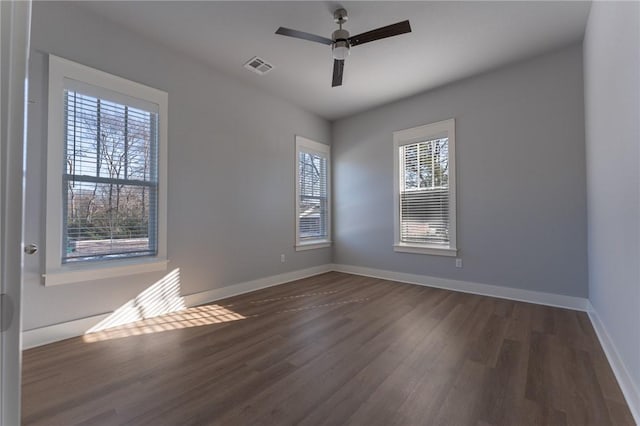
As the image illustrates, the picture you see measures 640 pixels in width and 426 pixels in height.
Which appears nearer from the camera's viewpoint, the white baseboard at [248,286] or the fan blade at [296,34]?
the fan blade at [296,34]

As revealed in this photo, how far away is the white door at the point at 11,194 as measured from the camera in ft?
1.43

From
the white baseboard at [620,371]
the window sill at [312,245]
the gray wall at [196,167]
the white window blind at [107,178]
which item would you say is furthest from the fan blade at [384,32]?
the window sill at [312,245]

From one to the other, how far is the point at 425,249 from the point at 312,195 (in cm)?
210

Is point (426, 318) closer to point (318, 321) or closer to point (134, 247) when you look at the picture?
point (318, 321)

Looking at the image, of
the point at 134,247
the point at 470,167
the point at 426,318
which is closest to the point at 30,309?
the point at 134,247

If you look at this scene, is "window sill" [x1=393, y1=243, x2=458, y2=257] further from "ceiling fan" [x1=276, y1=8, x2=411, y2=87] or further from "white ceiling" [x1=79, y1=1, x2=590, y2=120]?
"ceiling fan" [x1=276, y1=8, x2=411, y2=87]

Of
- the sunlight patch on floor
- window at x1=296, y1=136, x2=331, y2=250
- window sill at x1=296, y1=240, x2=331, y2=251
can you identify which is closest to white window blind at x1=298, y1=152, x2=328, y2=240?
window at x1=296, y1=136, x2=331, y2=250

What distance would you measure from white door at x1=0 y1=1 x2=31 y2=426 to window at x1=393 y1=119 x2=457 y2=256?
13.6ft

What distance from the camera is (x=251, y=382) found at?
1813mm

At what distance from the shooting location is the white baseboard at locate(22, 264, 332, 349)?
2.28 metres

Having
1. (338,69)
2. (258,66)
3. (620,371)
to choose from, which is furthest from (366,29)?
(620,371)

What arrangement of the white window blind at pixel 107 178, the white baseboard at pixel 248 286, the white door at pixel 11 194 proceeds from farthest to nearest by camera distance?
1. the white baseboard at pixel 248 286
2. the white window blind at pixel 107 178
3. the white door at pixel 11 194

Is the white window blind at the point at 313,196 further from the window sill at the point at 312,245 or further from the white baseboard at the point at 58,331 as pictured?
the white baseboard at the point at 58,331

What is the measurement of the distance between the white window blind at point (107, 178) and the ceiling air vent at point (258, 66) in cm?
126
